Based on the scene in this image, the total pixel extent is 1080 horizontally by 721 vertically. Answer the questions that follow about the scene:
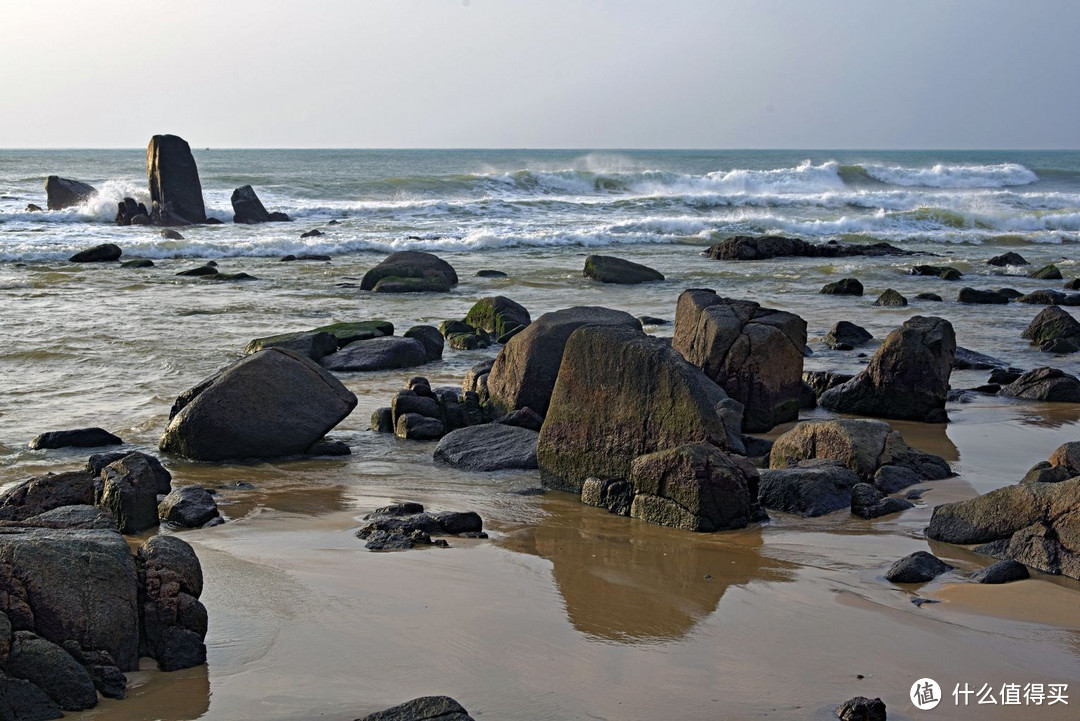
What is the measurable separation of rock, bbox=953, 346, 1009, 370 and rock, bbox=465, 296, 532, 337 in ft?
17.4

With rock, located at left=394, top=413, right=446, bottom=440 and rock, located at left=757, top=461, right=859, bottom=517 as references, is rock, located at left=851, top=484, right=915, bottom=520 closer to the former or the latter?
rock, located at left=757, top=461, right=859, bottom=517

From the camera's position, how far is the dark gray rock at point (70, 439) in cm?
795

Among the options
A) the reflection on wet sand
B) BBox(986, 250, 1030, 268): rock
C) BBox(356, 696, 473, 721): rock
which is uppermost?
BBox(986, 250, 1030, 268): rock

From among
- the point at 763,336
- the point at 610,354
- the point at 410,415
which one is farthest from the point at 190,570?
the point at 763,336

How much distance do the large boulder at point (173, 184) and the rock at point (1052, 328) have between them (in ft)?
93.1

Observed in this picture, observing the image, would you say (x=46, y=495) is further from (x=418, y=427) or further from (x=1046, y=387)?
(x=1046, y=387)

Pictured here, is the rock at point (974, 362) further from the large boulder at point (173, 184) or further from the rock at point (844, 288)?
the large boulder at point (173, 184)

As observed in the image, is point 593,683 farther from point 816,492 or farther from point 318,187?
point 318,187

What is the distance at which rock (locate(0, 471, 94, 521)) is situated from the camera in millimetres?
5742

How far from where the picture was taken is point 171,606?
4188mm

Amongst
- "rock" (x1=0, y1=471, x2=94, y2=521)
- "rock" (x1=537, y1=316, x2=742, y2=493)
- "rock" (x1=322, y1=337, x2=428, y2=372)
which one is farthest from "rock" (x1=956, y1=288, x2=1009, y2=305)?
"rock" (x1=0, y1=471, x2=94, y2=521)

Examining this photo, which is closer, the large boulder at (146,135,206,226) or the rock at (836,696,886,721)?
the rock at (836,696,886,721)

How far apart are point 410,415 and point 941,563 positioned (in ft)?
15.2

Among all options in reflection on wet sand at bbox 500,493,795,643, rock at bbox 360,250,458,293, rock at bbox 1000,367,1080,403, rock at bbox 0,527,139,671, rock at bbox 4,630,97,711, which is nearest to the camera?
rock at bbox 4,630,97,711
